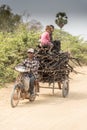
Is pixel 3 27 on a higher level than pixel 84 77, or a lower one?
higher

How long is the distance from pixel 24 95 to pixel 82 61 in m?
11.6

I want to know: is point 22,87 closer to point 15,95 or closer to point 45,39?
point 15,95

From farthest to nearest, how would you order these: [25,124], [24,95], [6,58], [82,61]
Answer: [82,61] < [6,58] < [24,95] < [25,124]

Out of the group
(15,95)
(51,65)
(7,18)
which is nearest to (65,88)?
(51,65)

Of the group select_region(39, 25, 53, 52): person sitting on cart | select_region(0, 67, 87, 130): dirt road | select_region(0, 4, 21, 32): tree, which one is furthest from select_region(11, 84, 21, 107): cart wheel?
select_region(0, 4, 21, 32): tree

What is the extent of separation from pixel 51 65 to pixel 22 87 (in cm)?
167

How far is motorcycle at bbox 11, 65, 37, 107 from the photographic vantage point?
11.5 meters

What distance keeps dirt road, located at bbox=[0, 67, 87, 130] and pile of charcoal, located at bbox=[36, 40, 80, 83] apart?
533 mm

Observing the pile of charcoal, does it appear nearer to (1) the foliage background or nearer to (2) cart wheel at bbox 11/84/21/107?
(2) cart wheel at bbox 11/84/21/107

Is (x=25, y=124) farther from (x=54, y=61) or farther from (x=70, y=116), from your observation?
(x=54, y=61)

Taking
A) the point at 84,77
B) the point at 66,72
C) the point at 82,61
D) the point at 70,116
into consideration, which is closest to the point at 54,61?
the point at 66,72

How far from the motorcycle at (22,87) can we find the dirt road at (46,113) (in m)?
0.16

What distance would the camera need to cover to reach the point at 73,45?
Result: 2370cm

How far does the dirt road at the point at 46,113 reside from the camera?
31.1 feet
